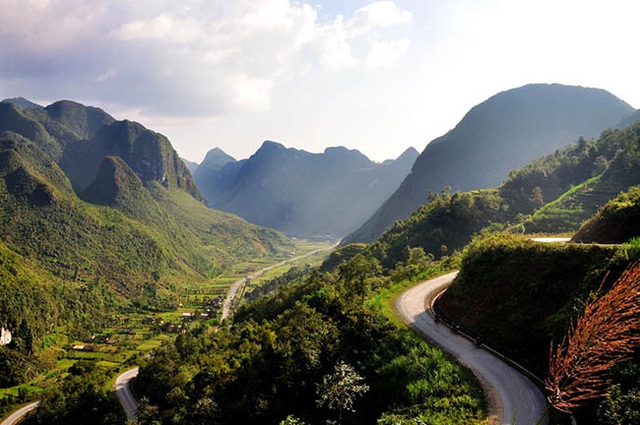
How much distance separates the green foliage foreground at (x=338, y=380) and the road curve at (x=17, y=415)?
59355 millimetres

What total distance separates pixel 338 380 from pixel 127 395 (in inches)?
2645

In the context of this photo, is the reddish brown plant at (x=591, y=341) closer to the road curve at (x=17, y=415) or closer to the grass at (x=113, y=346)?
the road curve at (x=17, y=415)

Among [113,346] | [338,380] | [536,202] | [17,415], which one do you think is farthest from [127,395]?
[536,202]

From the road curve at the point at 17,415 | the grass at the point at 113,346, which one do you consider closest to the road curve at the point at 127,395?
the grass at the point at 113,346

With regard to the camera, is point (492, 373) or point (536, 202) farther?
point (536, 202)

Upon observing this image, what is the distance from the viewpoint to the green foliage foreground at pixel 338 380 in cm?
1784

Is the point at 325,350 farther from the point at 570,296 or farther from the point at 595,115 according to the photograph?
the point at 595,115

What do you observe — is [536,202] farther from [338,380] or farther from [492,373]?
[338,380]

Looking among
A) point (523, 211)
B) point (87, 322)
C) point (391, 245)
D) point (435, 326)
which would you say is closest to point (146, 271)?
point (87, 322)

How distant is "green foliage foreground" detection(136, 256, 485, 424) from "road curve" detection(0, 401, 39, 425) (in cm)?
5935

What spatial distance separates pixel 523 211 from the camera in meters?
86.2

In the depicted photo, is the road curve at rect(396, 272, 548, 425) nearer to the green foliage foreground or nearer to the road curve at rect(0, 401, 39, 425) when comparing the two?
the green foliage foreground

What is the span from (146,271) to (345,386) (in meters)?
197

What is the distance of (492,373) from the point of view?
64.5 feet
